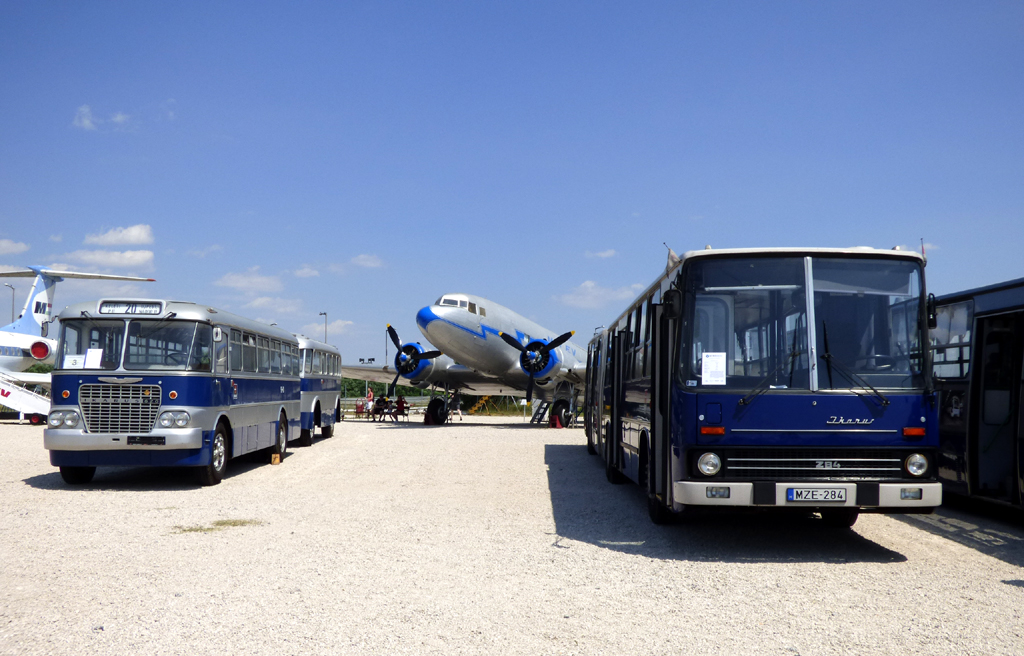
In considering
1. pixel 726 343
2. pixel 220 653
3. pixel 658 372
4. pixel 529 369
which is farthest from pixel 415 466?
pixel 529 369

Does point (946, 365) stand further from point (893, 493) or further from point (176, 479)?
point (176, 479)

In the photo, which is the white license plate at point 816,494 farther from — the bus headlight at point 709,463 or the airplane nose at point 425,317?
the airplane nose at point 425,317

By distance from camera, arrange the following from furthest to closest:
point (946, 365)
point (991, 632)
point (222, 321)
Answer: point (222, 321) < point (946, 365) < point (991, 632)

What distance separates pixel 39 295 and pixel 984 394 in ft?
137

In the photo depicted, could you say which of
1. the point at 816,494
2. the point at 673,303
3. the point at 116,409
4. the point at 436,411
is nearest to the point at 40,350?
the point at 436,411

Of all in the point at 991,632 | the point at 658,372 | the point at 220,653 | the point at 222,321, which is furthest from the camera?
the point at 222,321

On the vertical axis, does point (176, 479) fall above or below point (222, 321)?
below

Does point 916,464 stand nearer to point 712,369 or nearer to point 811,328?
point 811,328

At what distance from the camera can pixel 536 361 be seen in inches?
1150

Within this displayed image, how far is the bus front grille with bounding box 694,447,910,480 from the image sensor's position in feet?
22.1

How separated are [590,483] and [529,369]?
54.1 feet

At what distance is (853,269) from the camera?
705cm

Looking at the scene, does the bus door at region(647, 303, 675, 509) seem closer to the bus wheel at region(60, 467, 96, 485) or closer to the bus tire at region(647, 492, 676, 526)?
the bus tire at region(647, 492, 676, 526)

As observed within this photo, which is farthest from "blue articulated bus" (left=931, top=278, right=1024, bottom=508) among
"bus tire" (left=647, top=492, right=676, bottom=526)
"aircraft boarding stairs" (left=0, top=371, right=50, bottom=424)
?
"aircraft boarding stairs" (left=0, top=371, right=50, bottom=424)
